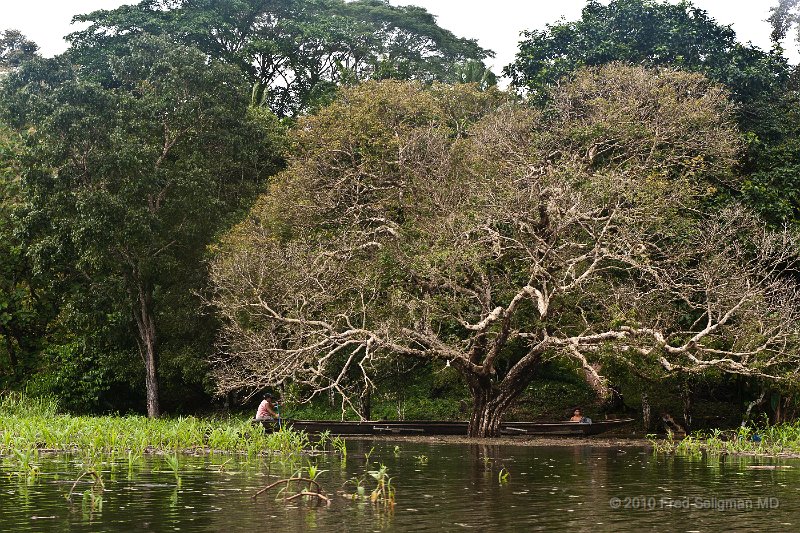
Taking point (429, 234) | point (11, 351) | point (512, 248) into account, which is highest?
point (429, 234)

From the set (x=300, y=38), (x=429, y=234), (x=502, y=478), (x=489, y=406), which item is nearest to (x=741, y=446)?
(x=489, y=406)

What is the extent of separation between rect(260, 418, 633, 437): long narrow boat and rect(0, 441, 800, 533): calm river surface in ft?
24.9

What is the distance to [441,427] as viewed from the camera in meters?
29.6

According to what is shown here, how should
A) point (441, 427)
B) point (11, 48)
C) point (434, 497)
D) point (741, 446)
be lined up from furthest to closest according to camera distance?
point (11, 48)
point (441, 427)
point (741, 446)
point (434, 497)

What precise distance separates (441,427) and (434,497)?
52.9 ft

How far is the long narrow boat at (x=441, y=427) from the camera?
28109 millimetres

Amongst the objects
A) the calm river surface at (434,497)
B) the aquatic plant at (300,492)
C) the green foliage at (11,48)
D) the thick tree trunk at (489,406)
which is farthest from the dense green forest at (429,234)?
the green foliage at (11,48)

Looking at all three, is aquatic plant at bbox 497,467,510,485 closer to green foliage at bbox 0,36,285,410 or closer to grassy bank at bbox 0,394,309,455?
grassy bank at bbox 0,394,309,455

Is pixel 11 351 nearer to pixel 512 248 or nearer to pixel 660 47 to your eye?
pixel 512 248

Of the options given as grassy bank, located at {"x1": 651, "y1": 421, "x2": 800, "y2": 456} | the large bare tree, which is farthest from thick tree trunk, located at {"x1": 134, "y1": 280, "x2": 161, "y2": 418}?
grassy bank, located at {"x1": 651, "y1": 421, "x2": 800, "y2": 456}

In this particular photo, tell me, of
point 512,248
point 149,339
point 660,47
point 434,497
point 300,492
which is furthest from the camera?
point 660,47

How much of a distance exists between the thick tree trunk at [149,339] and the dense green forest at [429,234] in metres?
0.13

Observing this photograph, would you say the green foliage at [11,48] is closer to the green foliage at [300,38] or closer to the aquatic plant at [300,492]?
the green foliage at [300,38]

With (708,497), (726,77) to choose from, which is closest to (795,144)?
(726,77)
